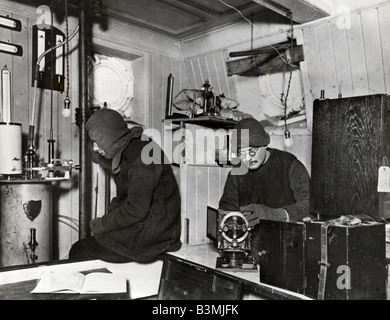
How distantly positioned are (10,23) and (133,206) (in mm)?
2225

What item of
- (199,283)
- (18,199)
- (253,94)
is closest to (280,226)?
(199,283)

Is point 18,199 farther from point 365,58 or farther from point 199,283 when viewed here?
point 365,58

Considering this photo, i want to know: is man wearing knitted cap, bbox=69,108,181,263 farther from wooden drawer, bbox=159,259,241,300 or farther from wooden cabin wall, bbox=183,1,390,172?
wooden cabin wall, bbox=183,1,390,172

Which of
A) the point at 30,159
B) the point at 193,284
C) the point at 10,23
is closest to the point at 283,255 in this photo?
the point at 193,284

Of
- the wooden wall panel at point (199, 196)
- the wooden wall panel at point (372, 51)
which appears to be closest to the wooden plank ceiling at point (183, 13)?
the wooden wall panel at point (372, 51)

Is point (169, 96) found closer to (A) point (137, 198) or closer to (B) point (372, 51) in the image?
(A) point (137, 198)

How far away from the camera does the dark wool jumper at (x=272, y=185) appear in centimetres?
329

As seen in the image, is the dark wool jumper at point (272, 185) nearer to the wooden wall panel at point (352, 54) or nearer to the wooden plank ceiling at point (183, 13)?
the wooden wall panel at point (352, 54)

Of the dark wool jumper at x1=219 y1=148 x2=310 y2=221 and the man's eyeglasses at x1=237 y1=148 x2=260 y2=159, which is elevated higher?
the man's eyeglasses at x1=237 y1=148 x2=260 y2=159

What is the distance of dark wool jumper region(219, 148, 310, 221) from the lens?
10.8ft

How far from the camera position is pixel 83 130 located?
3844 millimetres

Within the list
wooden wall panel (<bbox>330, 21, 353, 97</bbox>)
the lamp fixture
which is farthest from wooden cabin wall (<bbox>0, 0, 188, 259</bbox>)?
wooden wall panel (<bbox>330, 21, 353, 97</bbox>)

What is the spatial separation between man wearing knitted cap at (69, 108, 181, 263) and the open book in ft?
2.10
